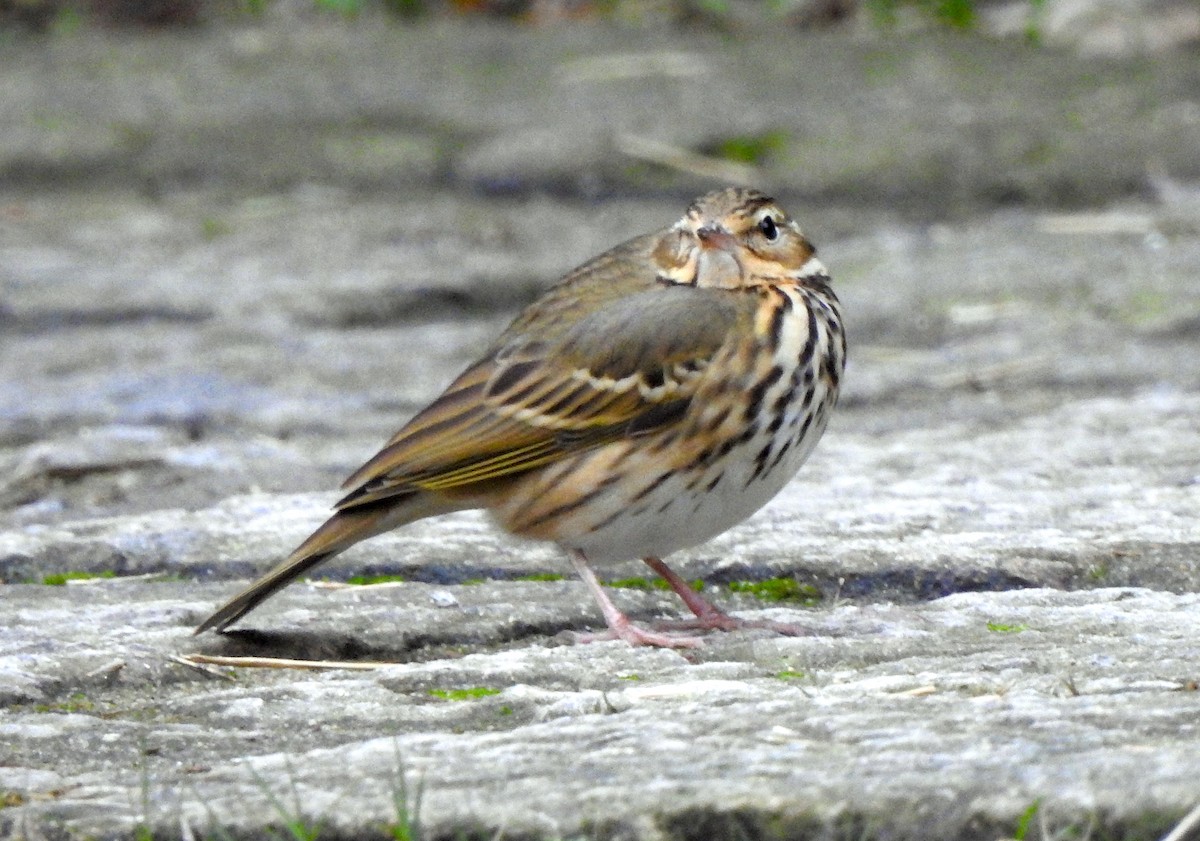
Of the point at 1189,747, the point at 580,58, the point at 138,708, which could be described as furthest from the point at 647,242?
the point at 580,58

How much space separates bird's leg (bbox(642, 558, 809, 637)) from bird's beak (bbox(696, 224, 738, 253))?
0.66 metres

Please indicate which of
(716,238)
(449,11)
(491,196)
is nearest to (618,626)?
(716,238)

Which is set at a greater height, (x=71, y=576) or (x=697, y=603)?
(x=697, y=603)

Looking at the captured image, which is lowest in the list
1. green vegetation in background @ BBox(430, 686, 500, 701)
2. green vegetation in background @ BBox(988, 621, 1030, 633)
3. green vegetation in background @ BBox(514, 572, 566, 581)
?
green vegetation in background @ BBox(514, 572, 566, 581)

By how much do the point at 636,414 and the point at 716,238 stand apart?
46cm

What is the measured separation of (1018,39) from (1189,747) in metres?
6.53

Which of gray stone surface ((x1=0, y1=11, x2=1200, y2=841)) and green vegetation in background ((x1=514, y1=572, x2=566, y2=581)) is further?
green vegetation in background ((x1=514, y1=572, x2=566, y2=581))

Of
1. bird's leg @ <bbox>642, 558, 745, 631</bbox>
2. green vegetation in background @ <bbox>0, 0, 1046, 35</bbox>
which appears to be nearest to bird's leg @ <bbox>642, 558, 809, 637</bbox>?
bird's leg @ <bbox>642, 558, 745, 631</bbox>

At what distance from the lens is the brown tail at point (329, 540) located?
11.6 ft

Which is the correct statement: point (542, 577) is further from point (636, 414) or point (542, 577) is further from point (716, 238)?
point (716, 238)

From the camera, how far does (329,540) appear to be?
371 centimetres

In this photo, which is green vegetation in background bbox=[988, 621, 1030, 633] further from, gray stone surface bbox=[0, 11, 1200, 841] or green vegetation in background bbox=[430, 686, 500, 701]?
green vegetation in background bbox=[430, 686, 500, 701]

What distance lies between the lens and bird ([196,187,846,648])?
390 centimetres

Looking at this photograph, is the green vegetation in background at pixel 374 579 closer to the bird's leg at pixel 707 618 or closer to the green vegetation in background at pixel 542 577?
the green vegetation in background at pixel 542 577
